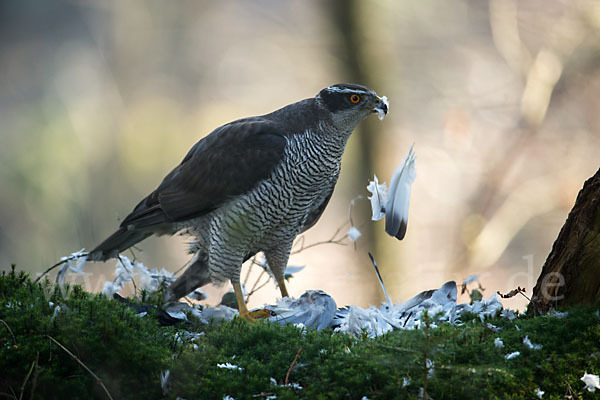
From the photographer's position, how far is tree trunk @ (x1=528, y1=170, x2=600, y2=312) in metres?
2.48

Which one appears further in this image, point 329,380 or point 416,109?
point 416,109

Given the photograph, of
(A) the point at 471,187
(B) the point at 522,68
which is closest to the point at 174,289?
(A) the point at 471,187

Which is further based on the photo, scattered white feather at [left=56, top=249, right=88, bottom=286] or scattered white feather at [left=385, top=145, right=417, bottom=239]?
scattered white feather at [left=56, top=249, right=88, bottom=286]

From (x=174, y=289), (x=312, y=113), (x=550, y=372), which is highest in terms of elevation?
(x=312, y=113)

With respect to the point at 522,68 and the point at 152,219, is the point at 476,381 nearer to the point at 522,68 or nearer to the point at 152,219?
the point at 152,219

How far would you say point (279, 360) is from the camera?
2293mm

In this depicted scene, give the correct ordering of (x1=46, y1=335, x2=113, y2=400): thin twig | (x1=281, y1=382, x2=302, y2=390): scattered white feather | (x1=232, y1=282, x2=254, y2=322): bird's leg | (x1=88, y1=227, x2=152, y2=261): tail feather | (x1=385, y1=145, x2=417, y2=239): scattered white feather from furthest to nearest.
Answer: (x1=88, y1=227, x2=152, y2=261): tail feather, (x1=232, y1=282, x2=254, y2=322): bird's leg, (x1=385, y1=145, x2=417, y2=239): scattered white feather, (x1=281, y1=382, x2=302, y2=390): scattered white feather, (x1=46, y1=335, x2=113, y2=400): thin twig

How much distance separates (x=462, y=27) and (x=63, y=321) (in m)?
5.98

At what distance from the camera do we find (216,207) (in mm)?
3672

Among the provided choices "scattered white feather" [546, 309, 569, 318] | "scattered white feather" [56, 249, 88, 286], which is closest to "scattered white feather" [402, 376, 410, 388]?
"scattered white feather" [546, 309, 569, 318]

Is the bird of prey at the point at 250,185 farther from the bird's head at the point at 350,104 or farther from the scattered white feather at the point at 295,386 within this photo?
the scattered white feather at the point at 295,386

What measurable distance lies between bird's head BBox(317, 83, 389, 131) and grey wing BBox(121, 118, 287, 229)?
37 cm

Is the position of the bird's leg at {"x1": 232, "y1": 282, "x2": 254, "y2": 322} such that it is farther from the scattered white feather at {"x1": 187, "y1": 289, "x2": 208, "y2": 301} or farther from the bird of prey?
the scattered white feather at {"x1": 187, "y1": 289, "x2": 208, "y2": 301}

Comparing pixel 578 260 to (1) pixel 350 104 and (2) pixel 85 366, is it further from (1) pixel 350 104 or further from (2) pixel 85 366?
(2) pixel 85 366
